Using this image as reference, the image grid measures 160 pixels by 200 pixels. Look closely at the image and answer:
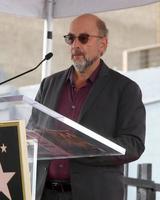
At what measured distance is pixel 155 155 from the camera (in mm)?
6910

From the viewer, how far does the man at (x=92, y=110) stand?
7.76 feet

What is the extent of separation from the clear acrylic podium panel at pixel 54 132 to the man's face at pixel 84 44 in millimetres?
621

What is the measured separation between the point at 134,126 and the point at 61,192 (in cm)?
41

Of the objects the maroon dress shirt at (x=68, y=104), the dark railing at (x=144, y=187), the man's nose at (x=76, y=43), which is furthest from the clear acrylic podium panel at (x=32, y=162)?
the dark railing at (x=144, y=187)

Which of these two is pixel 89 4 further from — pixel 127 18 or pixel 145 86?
pixel 127 18

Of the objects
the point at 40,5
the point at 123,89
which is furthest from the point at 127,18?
the point at 123,89

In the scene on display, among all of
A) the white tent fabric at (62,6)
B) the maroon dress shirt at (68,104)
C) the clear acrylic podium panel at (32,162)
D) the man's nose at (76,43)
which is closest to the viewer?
the clear acrylic podium panel at (32,162)

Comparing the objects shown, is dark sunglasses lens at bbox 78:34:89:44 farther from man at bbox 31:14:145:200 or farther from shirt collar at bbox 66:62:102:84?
shirt collar at bbox 66:62:102:84

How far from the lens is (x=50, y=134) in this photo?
1.96 meters

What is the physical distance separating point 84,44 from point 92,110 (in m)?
0.31

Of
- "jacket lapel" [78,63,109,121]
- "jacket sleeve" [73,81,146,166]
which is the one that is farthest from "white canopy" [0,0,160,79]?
"jacket sleeve" [73,81,146,166]

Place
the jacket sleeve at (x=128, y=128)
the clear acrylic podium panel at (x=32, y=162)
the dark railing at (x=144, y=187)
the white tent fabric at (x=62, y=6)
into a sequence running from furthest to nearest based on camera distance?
1. the dark railing at (x=144, y=187)
2. the white tent fabric at (x=62, y=6)
3. the jacket sleeve at (x=128, y=128)
4. the clear acrylic podium panel at (x=32, y=162)

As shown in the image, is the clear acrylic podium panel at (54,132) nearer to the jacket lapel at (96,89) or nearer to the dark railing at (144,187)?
the jacket lapel at (96,89)

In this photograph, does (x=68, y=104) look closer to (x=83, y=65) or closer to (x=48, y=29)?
(x=83, y=65)
